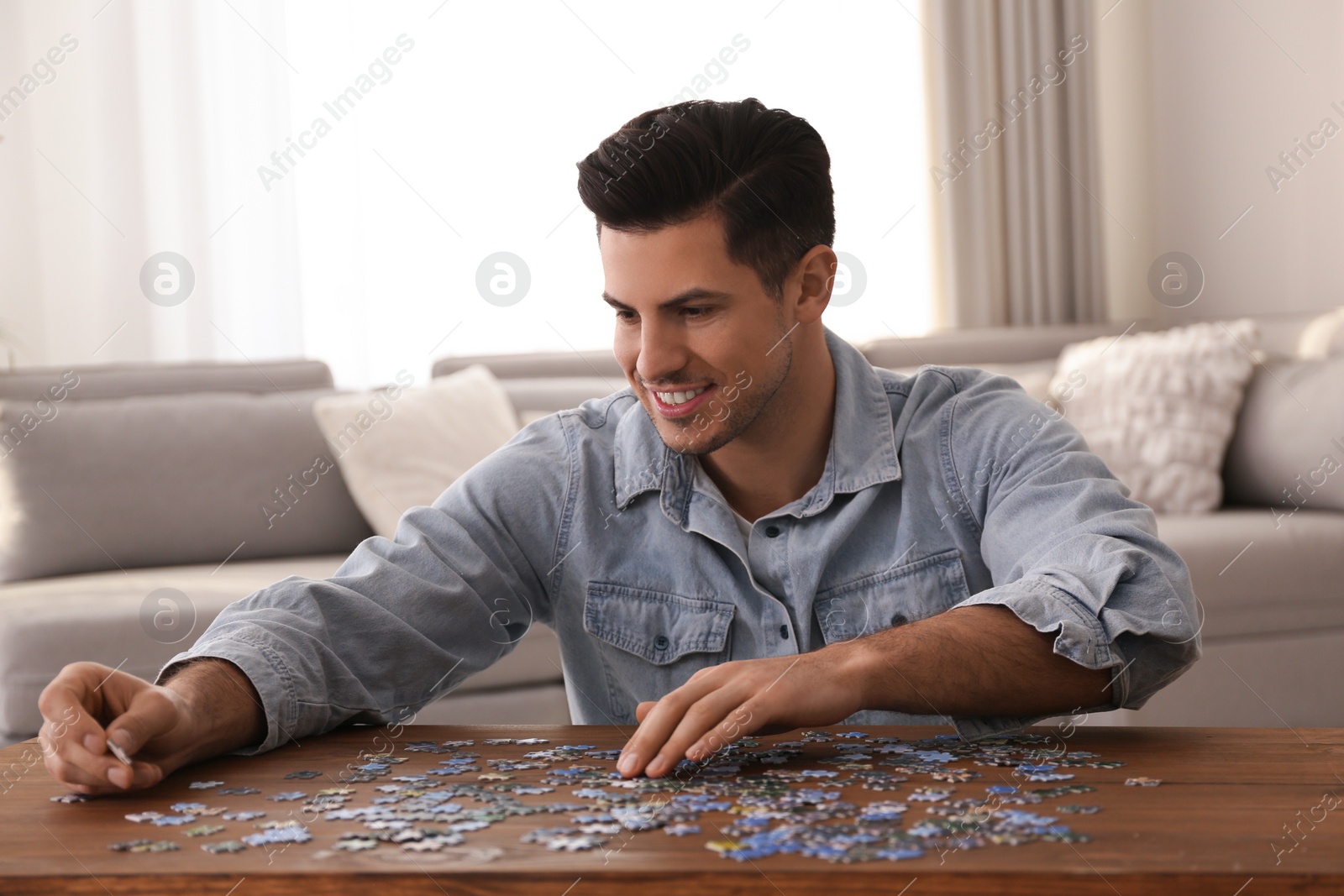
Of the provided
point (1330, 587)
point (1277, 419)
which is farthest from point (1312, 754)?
point (1277, 419)

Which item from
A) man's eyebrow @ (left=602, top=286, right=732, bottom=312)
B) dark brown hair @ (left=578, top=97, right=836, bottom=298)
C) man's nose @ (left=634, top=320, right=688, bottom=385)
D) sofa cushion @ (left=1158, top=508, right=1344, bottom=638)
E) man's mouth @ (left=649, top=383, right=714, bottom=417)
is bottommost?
sofa cushion @ (left=1158, top=508, right=1344, bottom=638)

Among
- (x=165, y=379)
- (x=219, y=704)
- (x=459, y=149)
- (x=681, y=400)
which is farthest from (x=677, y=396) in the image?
(x=459, y=149)

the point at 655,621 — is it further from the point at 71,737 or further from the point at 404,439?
the point at 404,439

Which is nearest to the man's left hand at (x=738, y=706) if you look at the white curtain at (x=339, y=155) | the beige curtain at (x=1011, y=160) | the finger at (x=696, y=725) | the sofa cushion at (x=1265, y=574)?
the finger at (x=696, y=725)

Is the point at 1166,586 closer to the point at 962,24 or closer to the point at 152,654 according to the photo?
the point at 152,654

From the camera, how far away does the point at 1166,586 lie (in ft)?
4.17

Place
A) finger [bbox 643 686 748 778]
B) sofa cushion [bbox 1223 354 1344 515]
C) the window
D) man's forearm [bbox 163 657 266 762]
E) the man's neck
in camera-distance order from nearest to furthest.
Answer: finger [bbox 643 686 748 778]
man's forearm [bbox 163 657 266 762]
the man's neck
sofa cushion [bbox 1223 354 1344 515]
the window

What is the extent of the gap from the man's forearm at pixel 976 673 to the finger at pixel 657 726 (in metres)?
0.18

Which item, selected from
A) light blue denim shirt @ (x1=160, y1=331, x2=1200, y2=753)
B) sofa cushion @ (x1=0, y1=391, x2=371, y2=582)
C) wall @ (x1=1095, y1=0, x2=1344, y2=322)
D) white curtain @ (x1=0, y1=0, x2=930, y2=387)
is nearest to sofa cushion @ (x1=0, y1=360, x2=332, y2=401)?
sofa cushion @ (x1=0, y1=391, x2=371, y2=582)

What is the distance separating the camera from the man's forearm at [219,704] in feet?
3.94

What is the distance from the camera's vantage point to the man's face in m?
1.59

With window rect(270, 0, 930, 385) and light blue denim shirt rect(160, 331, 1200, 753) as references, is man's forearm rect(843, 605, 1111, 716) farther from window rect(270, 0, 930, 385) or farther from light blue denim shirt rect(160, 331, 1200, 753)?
window rect(270, 0, 930, 385)

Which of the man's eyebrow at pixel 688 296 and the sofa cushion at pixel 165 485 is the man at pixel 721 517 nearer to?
the man's eyebrow at pixel 688 296

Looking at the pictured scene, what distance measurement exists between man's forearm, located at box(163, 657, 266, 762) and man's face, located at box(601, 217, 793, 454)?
64 cm
